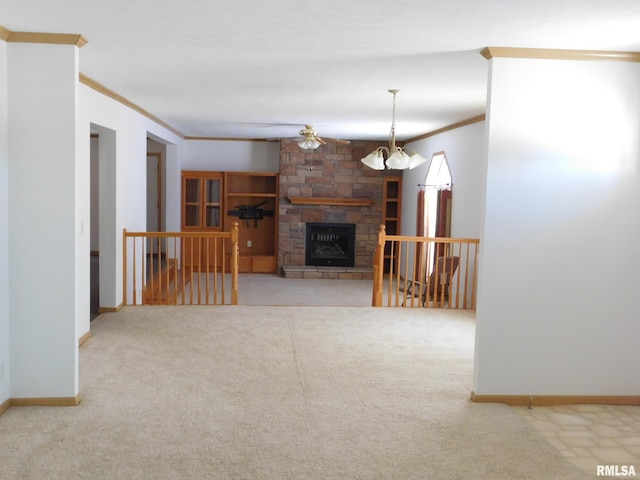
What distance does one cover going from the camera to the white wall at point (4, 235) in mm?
3713

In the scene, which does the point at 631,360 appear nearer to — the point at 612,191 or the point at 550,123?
the point at 612,191

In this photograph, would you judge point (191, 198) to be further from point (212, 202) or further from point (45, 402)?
point (45, 402)

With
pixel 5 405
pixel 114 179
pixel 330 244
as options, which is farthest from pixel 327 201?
pixel 5 405

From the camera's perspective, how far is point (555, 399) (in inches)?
166

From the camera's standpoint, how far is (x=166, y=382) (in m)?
4.50

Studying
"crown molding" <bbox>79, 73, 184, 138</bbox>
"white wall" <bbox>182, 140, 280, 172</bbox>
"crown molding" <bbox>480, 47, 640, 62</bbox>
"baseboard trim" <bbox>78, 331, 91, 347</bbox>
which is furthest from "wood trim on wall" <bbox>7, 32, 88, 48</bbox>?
"white wall" <bbox>182, 140, 280, 172</bbox>

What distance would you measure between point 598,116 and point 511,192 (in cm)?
73

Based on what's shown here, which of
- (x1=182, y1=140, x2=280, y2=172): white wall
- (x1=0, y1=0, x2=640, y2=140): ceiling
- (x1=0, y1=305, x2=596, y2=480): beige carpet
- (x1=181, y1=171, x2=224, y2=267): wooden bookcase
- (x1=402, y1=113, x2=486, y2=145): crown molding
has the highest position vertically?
(x1=402, y1=113, x2=486, y2=145): crown molding

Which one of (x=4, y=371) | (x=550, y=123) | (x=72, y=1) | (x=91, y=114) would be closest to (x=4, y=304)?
(x=4, y=371)

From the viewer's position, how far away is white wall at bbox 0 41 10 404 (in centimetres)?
371

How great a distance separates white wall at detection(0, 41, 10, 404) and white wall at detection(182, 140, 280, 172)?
7854mm

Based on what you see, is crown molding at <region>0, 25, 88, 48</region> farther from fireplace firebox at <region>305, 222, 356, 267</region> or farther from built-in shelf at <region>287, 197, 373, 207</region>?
fireplace firebox at <region>305, 222, 356, 267</region>

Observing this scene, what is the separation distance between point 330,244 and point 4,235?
7851 millimetres

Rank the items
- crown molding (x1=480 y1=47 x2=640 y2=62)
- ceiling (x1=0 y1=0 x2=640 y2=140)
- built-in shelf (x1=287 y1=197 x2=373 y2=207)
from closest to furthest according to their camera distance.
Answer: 1. ceiling (x1=0 y1=0 x2=640 y2=140)
2. crown molding (x1=480 y1=47 x2=640 y2=62)
3. built-in shelf (x1=287 y1=197 x2=373 y2=207)
